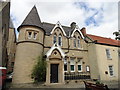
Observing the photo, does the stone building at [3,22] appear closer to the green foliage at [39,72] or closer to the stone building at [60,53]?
the stone building at [60,53]

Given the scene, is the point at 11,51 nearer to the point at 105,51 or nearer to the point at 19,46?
the point at 19,46

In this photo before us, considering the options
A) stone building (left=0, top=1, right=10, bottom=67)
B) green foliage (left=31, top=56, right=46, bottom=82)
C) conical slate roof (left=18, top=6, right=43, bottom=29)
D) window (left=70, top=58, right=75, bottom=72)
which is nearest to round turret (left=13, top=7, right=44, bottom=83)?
conical slate roof (left=18, top=6, right=43, bottom=29)

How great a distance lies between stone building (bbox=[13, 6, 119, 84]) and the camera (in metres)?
14.6

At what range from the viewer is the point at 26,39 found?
15.3 metres

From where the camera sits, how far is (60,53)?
16125 millimetres

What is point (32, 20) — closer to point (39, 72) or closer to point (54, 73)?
point (39, 72)

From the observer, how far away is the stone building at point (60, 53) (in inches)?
574

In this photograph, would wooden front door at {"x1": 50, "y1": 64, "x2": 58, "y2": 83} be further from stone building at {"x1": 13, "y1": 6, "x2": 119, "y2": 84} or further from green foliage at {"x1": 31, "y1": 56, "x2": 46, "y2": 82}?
green foliage at {"x1": 31, "y1": 56, "x2": 46, "y2": 82}

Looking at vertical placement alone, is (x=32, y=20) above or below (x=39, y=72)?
above

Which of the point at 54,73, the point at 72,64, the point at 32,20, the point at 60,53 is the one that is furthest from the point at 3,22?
the point at 72,64

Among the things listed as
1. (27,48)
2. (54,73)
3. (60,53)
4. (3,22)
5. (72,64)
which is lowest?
(54,73)

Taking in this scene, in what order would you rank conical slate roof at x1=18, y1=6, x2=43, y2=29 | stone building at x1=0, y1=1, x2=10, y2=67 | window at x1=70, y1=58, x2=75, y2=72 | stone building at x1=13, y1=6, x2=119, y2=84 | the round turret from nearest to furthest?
1. stone building at x1=0, y1=1, x2=10, y2=67
2. the round turret
3. stone building at x1=13, y1=6, x2=119, y2=84
4. conical slate roof at x1=18, y1=6, x2=43, y2=29
5. window at x1=70, y1=58, x2=75, y2=72

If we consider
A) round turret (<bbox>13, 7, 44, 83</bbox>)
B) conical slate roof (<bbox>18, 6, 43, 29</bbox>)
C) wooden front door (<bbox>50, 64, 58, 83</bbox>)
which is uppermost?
→ conical slate roof (<bbox>18, 6, 43, 29</bbox>)

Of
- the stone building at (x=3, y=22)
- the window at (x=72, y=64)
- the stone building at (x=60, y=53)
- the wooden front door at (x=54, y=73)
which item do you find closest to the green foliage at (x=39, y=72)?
the stone building at (x=60, y=53)
